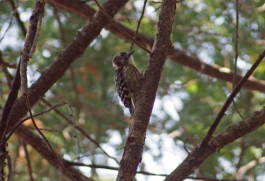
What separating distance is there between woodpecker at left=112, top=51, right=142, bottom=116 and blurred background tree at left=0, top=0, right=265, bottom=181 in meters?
0.24

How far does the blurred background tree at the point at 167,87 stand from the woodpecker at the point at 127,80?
238 mm

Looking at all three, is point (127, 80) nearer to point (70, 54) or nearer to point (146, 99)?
point (70, 54)

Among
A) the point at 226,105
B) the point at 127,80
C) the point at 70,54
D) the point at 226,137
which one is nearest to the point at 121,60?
the point at 127,80

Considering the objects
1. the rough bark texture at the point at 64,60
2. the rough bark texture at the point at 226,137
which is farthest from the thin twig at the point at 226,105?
the rough bark texture at the point at 64,60

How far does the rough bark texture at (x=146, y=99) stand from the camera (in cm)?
310

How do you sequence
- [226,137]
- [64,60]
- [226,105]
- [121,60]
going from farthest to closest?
1. [121,60]
2. [64,60]
3. [226,137]
4. [226,105]

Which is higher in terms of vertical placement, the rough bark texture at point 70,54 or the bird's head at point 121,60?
the bird's head at point 121,60

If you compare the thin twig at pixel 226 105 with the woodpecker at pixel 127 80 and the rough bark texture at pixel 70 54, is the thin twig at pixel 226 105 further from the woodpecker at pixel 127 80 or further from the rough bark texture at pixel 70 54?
the woodpecker at pixel 127 80

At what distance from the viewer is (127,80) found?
21.3 feet

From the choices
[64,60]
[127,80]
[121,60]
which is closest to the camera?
[64,60]

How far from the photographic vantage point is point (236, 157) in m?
7.93

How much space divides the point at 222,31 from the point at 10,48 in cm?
327

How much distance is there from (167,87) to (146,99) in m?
4.57

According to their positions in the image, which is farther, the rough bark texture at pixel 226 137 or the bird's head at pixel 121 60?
the bird's head at pixel 121 60
